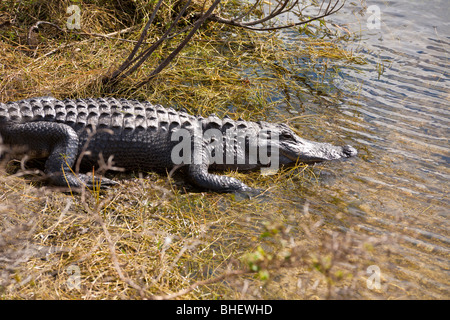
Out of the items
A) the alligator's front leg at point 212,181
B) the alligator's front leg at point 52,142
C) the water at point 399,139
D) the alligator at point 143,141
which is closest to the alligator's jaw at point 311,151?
the alligator at point 143,141

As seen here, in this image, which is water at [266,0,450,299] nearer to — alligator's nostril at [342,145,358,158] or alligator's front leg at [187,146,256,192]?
alligator's nostril at [342,145,358,158]

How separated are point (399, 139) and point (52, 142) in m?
3.69

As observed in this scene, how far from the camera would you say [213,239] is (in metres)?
3.76

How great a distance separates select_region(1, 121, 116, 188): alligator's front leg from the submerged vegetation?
20 cm

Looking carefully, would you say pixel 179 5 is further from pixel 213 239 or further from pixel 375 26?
pixel 213 239

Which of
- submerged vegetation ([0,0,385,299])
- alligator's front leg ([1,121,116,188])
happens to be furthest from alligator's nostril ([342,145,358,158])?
alligator's front leg ([1,121,116,188])

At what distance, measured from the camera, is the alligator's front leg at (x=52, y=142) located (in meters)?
4.07

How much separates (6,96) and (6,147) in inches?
34.9

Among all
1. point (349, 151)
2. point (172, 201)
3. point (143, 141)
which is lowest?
point (172, 201)

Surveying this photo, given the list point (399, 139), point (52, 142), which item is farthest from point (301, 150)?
point (52, 142)

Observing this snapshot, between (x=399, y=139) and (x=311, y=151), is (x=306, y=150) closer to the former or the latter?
(x=311, y=151)

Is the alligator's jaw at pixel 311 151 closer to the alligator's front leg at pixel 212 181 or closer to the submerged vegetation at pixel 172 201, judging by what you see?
the submerged vegetation at pixel 172 201

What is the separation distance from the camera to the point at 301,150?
4906 mm

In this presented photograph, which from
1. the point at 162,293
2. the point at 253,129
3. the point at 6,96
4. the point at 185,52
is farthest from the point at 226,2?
the point at 162,293
